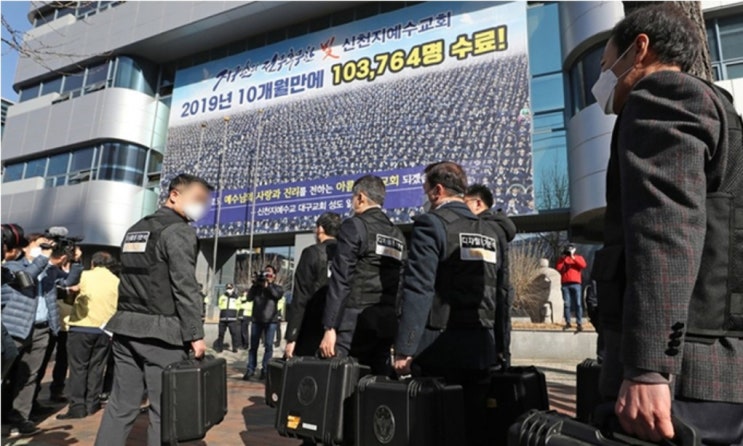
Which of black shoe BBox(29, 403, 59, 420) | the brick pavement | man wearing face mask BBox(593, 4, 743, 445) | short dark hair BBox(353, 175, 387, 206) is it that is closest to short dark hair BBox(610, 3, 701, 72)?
man wearing face mask BBox(593, 4, 743, 445)

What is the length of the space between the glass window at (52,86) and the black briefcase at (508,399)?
102 ft

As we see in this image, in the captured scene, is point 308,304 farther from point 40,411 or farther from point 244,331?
point 244,331

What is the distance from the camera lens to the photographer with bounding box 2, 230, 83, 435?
4066 mm

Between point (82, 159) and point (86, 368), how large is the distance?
2335 cm

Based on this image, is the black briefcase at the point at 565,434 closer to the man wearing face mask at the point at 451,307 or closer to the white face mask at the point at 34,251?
the man wearing face mask at the point at 451,307

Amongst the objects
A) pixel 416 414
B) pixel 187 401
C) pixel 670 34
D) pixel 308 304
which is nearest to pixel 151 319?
pixel 187 401

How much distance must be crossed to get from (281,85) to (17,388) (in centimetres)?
1858

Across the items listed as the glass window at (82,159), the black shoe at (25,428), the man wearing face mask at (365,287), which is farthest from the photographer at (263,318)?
the glass window at (82,159)

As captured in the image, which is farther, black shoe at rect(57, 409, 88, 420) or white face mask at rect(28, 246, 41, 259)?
black shoe at rect(57, 409, 88, 420)

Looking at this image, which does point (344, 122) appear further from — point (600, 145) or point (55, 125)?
point (55, 125)

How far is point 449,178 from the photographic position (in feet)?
10.1

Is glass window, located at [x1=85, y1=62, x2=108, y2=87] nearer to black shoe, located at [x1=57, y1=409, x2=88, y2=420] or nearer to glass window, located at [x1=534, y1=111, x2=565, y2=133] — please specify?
glass window, located at [x1=534, y1=111, x2=565, y2=133]

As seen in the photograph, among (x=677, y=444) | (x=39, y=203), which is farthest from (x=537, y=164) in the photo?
(x=39, y=203)

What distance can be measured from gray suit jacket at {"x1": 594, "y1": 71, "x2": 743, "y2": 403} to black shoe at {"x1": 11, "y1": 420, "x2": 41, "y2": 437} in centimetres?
483
